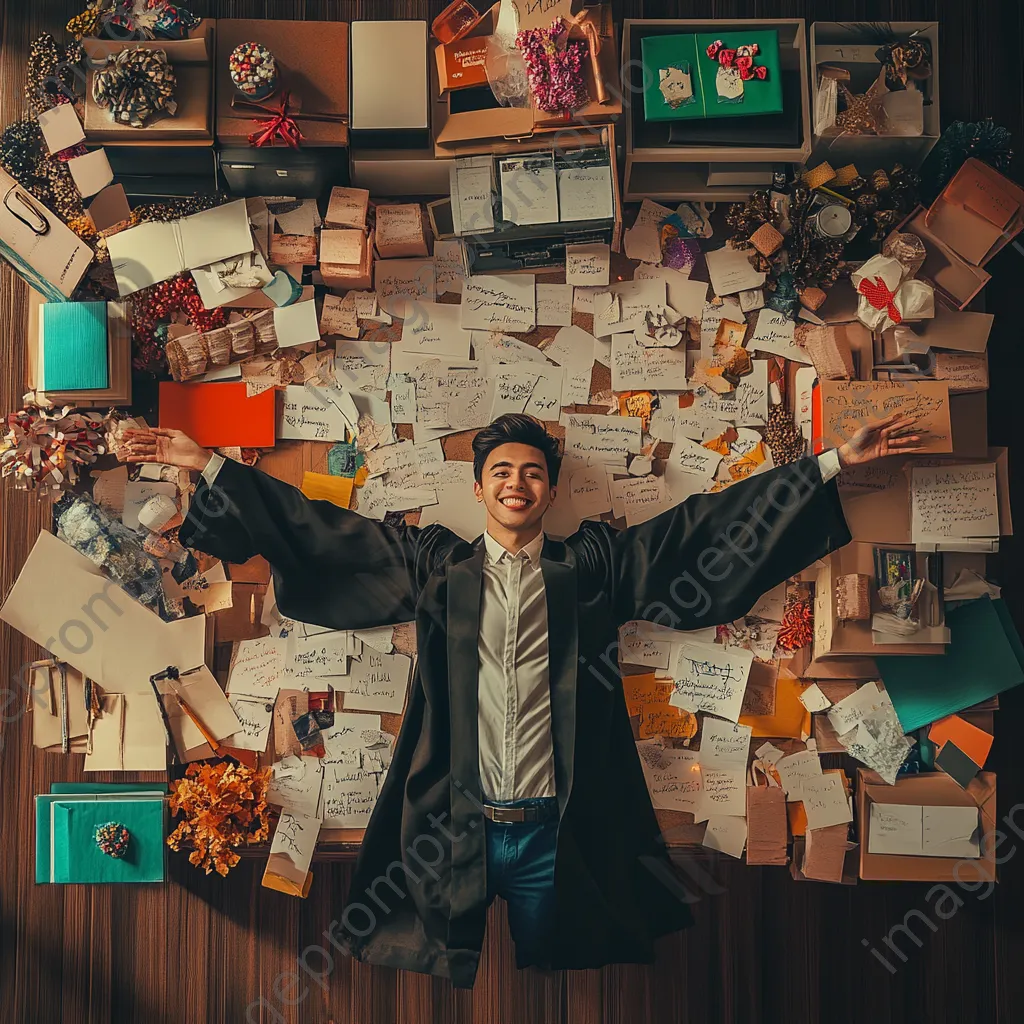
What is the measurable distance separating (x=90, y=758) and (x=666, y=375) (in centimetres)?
207

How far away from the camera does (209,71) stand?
8.23 ft

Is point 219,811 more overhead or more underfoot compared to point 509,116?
more underfoot

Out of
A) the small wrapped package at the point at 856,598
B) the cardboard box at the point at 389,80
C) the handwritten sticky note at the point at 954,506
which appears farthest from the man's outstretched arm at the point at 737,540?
the cardboard box at the point at 389,80

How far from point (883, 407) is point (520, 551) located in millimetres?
1075

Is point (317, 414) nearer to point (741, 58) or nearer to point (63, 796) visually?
point (63, 796)

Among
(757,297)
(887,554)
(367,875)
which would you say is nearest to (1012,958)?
(887,554)

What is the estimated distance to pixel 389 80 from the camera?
2477 mm

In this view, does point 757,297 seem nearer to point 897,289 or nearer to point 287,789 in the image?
point 897,289

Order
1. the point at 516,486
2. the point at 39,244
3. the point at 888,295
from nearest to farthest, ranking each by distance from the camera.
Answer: the point at 516,486 → the point at 888,295 → the point at 39,244

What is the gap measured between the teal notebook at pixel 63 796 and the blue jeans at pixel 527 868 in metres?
1.02

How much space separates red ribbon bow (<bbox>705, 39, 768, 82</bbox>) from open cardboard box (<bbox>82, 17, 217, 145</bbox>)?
1409 millimetres

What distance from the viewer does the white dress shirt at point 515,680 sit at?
2406mm

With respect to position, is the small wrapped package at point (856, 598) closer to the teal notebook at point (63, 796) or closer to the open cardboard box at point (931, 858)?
the open cardboard box at point (931, 858)

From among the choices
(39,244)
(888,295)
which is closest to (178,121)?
(39,244)
